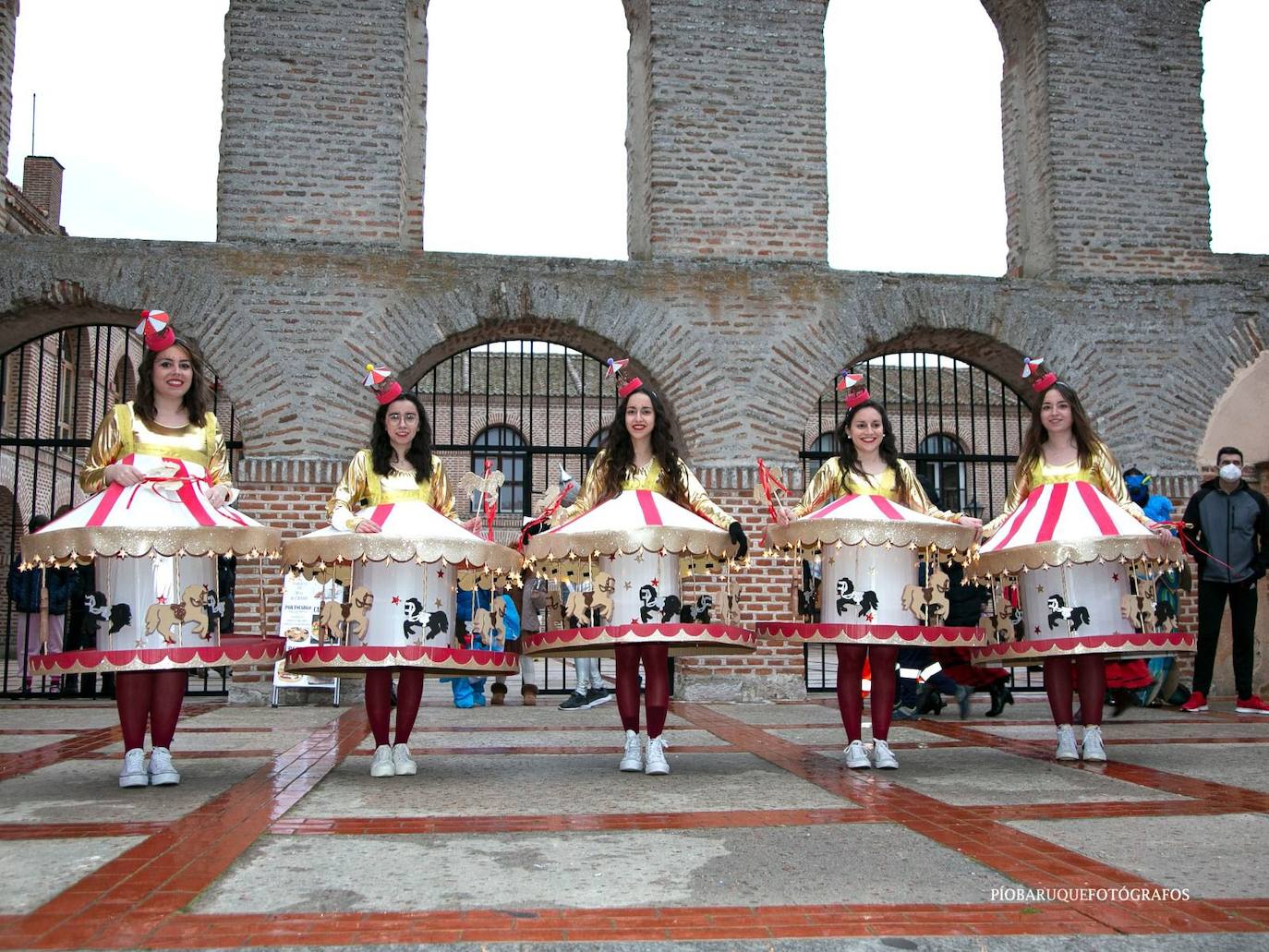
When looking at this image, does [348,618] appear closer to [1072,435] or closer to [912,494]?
[912,494]

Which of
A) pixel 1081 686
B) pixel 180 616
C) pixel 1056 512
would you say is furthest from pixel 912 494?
pixel 180 616

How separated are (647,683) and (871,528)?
1.36 meters

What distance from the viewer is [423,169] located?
11.5 metres

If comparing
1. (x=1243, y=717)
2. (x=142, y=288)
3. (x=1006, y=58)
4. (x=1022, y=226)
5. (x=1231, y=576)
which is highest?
(x=1006, y=58)

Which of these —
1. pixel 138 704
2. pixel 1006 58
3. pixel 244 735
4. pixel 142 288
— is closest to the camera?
pixel 138 704

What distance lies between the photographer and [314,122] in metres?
10.7

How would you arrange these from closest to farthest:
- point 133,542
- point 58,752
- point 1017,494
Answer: point 133,542, point 58,752, point 1017,494

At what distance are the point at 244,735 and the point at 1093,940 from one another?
5867mm

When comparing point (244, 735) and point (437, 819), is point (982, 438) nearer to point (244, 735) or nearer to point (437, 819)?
point (244, 735)

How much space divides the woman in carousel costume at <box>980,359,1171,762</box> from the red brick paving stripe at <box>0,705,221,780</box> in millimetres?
5146

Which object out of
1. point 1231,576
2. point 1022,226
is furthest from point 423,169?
point 1231,576

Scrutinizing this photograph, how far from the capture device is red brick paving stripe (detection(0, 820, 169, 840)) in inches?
158

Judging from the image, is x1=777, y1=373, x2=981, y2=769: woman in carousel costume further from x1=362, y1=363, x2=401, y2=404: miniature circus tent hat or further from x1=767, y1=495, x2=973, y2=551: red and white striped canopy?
x1=362, y1=363, x2=401, y2=404: miniature circus tent hat

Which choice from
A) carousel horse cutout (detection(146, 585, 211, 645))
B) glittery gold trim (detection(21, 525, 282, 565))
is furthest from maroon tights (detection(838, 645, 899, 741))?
carousel horse cutout (detection(146, 585, 211, 645))
